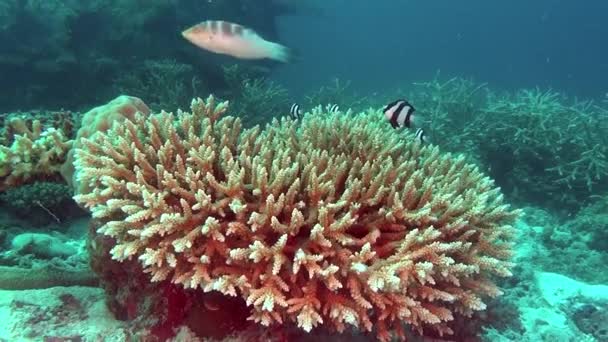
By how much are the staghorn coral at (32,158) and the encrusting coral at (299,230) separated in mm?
1718

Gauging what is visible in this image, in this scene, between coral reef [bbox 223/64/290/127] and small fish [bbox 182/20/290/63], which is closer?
small fish [bbox 182/20/290/63]

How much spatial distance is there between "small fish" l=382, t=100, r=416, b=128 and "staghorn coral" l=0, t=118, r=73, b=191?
10.9 ft

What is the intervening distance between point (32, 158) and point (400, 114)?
3.82 meters

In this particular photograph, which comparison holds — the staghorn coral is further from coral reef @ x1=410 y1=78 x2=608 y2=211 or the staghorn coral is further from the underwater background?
coral reef @ x1=410 y1=78 x2=608 y2=211

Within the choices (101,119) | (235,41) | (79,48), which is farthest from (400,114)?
(79,48)

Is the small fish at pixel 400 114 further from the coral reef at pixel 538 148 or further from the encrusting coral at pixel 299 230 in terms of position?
the coral reef at pixel 538 148

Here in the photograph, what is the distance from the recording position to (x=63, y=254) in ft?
16.3

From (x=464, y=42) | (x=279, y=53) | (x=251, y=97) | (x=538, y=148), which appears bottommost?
(x=279, y=53)

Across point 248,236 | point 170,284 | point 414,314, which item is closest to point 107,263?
point 170,284

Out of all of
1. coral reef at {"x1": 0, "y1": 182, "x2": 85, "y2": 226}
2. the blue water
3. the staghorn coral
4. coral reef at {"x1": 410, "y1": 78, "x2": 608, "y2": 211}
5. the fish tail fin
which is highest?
the blue water

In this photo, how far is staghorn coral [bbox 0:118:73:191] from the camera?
5.05 meters

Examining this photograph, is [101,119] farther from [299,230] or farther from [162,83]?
[162,83]

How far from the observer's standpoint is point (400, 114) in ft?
15.5

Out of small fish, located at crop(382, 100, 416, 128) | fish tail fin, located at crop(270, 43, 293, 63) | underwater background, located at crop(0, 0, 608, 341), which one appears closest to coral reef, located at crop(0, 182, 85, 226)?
underwater background, located at crop(0, 0, 608, 341)
